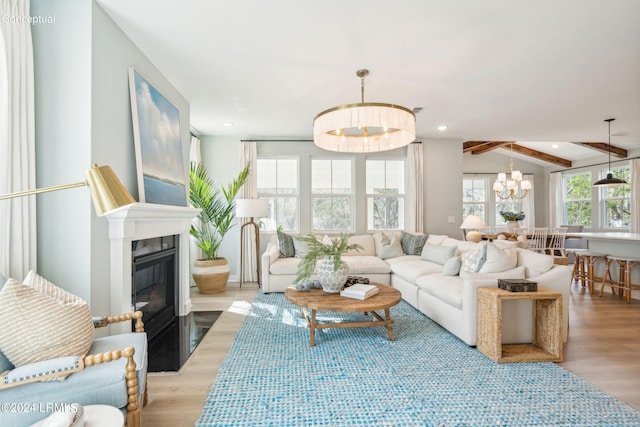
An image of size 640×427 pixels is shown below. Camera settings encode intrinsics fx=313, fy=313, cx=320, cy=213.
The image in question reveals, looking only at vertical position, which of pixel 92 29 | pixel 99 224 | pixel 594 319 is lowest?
pixel 594 319

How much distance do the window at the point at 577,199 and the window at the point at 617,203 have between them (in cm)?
37

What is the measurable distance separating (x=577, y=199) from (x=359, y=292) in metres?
8.92

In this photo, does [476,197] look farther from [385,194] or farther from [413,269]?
[413,269]

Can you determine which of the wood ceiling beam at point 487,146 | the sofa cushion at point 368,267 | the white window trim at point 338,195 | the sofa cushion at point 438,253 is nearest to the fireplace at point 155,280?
the sofa cushion at point 368,267

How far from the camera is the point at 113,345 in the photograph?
5.41ft

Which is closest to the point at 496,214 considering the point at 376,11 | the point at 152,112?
the point at 376,11

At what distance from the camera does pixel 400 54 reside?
2.70m

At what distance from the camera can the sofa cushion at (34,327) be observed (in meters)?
1.31

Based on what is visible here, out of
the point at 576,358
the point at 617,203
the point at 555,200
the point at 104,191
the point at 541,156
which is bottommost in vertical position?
the point at 576,358

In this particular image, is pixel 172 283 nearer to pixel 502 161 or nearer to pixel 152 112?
pixel 152 112

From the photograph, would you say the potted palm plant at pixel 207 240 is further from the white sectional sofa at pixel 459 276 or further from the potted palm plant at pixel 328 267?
the potted palm plant at pixel 328 267

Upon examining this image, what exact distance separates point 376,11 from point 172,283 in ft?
11.0

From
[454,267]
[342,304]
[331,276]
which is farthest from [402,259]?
[342,304]

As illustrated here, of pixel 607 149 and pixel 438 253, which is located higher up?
pixel 607 149
